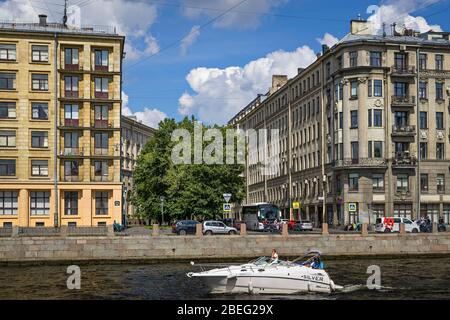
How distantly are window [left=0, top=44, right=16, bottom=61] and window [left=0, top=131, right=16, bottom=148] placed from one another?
840 cm

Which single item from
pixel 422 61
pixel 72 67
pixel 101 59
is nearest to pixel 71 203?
pixel 72 67

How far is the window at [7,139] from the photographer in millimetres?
69562

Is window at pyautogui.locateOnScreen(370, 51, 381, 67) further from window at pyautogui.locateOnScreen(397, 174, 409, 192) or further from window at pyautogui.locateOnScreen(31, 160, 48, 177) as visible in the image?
window at pyautogui.locateOnScreen(31, 160, 48, 177)

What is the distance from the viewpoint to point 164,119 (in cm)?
8675

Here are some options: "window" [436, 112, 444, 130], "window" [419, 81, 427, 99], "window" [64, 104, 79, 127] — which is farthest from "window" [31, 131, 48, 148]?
"window" [436, 112, 444, 130]

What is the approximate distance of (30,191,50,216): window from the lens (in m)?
70.8

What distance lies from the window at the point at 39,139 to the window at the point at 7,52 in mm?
8836

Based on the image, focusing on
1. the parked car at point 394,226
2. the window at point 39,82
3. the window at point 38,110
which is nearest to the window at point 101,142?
the window at point 38,110

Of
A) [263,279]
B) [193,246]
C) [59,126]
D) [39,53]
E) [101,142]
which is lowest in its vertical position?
[263,279]

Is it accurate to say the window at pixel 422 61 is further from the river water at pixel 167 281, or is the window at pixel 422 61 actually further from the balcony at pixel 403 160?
the river water at pixel 167 281

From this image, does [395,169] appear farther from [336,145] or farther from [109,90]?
[109,90]

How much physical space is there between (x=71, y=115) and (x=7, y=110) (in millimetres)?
7083

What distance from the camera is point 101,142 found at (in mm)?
72750

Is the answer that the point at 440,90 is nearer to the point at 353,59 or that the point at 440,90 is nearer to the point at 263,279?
the point at 353,59
